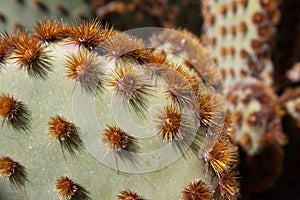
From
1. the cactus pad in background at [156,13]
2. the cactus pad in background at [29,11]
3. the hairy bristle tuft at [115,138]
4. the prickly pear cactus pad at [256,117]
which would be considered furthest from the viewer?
the cactus pad in background at [156,13]

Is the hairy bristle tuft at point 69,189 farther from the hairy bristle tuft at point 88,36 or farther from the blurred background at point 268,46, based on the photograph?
the blurred background at point 268,46

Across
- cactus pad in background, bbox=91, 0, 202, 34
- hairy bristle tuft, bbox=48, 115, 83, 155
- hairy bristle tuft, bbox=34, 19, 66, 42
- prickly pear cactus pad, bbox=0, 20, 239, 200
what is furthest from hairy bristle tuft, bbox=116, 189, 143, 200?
cactus pad in background, bbox=91, 0, 202, 34

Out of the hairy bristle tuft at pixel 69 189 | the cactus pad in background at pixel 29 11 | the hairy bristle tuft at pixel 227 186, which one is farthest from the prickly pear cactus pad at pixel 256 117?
the hairy bristle tuft at pixel 69 189

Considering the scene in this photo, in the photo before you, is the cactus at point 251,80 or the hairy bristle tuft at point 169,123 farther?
the cactus at point 251,80

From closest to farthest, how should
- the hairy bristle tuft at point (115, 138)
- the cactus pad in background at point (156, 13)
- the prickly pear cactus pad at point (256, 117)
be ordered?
1. the hairy bristle tuft at point (115, 138)
2. the prickly pear cactus pad at point (256, 117)
3. the cactus pad in background at point (156, 13)

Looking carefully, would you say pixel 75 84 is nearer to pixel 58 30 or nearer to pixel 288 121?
pixel 58 30
